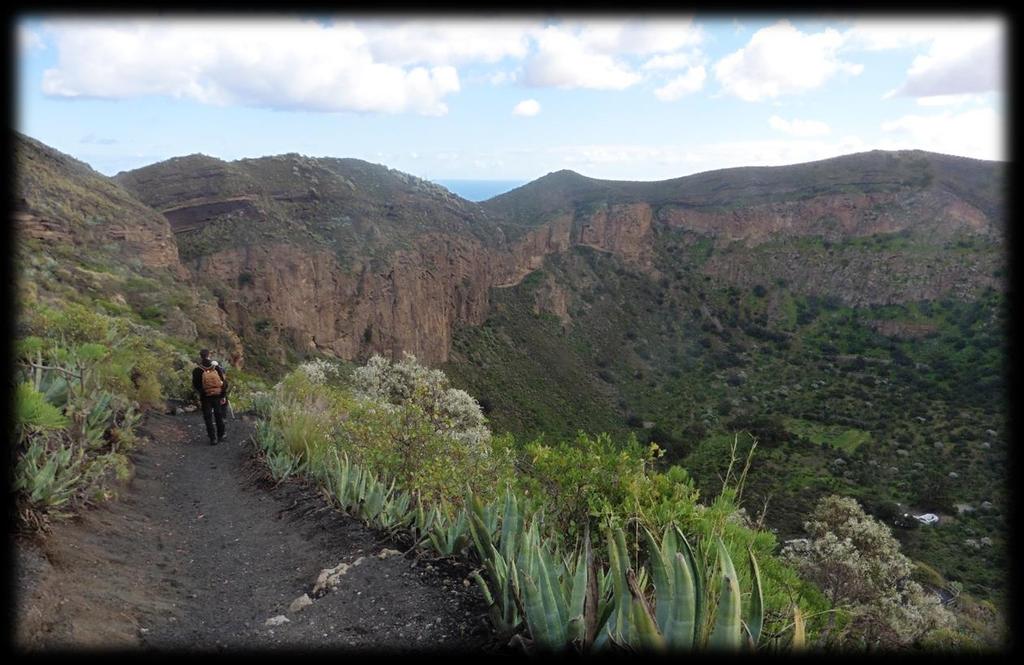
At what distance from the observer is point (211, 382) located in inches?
336

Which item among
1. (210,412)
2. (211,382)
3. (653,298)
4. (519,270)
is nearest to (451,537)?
(211,382)

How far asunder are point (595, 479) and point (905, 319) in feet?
182

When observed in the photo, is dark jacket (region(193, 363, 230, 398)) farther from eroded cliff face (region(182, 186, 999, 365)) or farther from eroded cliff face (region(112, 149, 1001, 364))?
eroded cliff face (region(182, 186, 999, 365))

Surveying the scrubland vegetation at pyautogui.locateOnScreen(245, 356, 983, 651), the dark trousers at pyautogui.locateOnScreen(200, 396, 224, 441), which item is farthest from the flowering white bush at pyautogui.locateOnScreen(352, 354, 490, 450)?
the scrubland vegetation at pyautogui.locateOnScreen(245, 356, 983, 651)

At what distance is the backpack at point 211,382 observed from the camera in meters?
8.51

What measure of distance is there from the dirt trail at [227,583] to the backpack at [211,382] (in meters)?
2.59

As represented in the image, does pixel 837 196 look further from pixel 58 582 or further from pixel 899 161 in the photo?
pixel 58 582

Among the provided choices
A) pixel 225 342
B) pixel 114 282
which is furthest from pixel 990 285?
pixel 114 282

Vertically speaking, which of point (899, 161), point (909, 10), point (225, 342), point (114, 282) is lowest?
point (225, 342)

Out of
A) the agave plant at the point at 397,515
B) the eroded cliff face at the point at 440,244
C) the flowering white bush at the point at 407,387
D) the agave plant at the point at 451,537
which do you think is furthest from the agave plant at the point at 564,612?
the eroded cliff face at the point at 440,244

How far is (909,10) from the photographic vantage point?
214cm

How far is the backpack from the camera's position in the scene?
8.51 metres

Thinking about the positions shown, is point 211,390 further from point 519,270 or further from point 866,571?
point 519,270

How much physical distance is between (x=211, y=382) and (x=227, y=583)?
5.22 meters
